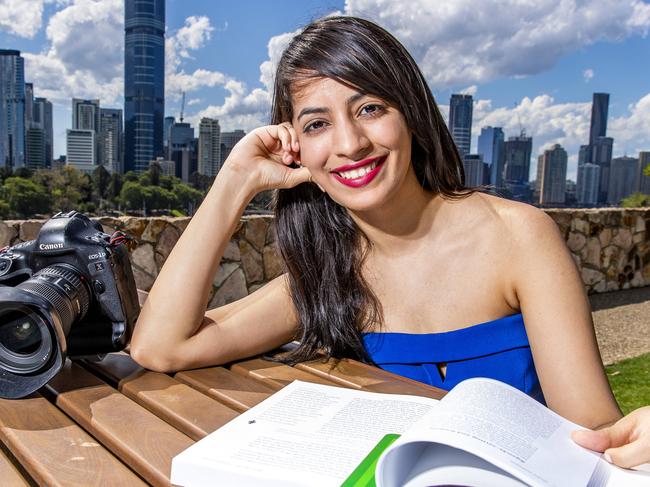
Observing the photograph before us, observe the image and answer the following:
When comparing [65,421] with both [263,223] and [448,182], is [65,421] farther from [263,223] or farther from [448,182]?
[263,223]

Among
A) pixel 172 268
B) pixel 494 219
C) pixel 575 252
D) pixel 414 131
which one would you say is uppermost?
pixel 414 131

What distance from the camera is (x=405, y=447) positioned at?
70 cm

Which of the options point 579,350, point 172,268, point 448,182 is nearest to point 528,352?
point 579,350

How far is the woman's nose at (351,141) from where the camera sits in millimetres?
1332

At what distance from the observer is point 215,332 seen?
1362 millimetres

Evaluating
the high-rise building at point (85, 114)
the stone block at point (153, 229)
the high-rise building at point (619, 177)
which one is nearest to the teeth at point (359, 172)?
the stone block at point (153, 229)

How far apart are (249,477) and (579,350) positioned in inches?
28.4

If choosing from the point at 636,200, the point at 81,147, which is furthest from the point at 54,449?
the point at 81,147

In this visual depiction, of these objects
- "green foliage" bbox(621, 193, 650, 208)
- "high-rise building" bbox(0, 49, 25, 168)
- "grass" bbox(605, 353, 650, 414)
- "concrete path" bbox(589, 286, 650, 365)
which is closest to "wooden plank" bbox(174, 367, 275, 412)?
"grass" bbox(605, 353, 650, 414)

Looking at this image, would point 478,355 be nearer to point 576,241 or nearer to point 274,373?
point 274,373

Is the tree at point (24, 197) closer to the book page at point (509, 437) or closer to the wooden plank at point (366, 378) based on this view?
the wooden plank at point (366, 378)

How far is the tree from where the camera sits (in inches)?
760

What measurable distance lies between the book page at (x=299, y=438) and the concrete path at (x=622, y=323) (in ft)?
12.9

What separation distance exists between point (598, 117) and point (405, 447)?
48.6 m
